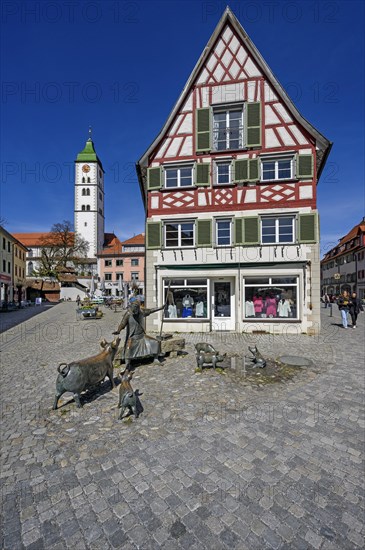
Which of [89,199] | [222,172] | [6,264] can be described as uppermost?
[89,199]

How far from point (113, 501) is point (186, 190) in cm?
1394

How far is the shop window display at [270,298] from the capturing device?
14141 mm

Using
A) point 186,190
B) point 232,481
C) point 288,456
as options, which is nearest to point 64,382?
point 232,481

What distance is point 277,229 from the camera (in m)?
14.4

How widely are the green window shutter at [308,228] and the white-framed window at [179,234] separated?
5.30 metres

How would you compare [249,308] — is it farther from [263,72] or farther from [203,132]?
[263,72]

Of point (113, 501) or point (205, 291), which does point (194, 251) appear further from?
point (113, 501)

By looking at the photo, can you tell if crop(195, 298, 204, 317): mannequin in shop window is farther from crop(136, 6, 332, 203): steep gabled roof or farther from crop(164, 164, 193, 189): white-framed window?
crop(136, 6, 332, 203): steep gabled roof

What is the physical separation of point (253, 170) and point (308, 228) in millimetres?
3988

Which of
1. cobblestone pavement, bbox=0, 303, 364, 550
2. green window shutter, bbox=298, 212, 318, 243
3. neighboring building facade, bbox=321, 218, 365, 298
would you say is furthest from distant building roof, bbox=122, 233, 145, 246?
cobblestone pavement, bbox=0, 303, 364, 550

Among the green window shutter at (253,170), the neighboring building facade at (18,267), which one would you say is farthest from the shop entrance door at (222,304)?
the neighboring building facade at (18,267)

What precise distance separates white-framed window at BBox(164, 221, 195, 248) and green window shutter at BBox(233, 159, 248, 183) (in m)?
3.23

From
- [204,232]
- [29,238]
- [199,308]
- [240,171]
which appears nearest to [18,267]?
[199,308]

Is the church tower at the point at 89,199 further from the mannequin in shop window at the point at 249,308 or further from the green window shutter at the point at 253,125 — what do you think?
the mannequin in shop window at the point at 249,308
